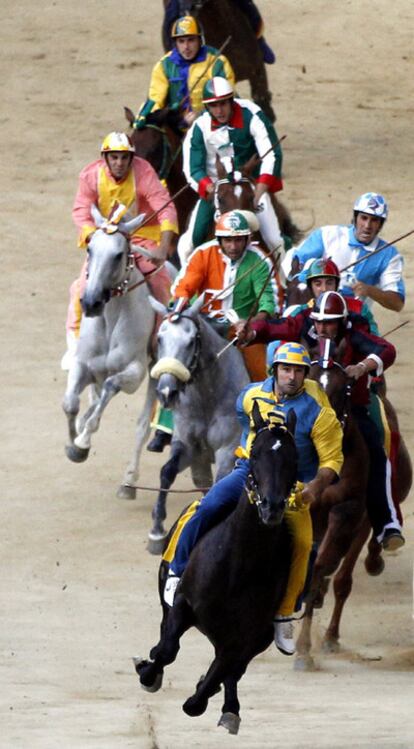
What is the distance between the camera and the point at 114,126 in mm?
24703

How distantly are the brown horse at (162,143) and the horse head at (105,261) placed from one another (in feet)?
10.1

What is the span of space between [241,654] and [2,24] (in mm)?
17899

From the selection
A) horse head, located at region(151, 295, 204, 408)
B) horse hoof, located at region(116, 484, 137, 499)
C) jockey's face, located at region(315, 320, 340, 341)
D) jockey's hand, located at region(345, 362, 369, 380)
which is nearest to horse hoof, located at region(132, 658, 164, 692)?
jockey's hand, located at region(345, 362, 369, 380)

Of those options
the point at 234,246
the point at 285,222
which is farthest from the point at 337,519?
the point at 285,222

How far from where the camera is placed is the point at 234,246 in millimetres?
13766

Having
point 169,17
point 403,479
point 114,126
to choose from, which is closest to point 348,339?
point 403,479

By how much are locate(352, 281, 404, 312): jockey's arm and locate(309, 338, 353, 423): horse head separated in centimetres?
174

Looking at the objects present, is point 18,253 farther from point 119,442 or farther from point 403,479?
point 403,479

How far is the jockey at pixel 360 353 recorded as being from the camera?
480 inches

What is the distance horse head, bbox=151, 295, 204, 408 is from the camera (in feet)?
42.8

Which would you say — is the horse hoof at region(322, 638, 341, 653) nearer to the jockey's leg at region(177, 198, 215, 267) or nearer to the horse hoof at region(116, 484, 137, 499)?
the horse hoof at region(116, 484, 137, 499)

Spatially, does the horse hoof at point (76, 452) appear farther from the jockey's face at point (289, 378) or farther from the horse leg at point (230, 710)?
the horse leg at point (230, 710)

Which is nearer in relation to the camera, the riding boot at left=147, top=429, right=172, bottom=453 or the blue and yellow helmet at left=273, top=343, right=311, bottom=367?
the blue and yellow helmet at left=273, top=343, right=311, bottom=367

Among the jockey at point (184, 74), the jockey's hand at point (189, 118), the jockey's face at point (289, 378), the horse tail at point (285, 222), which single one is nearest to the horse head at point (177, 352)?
the jockey's face at point (289, 378)
